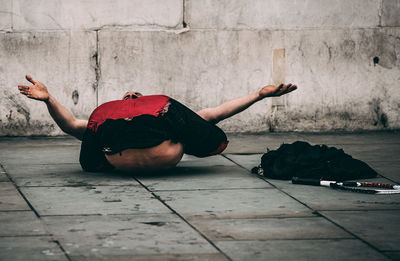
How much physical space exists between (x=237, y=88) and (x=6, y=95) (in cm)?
273

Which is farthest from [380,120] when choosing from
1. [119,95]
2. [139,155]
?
[139,155]

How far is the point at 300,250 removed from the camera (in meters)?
4.53

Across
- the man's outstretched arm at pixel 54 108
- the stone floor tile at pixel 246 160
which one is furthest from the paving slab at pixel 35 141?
the stone floor tile at pixel 246 160

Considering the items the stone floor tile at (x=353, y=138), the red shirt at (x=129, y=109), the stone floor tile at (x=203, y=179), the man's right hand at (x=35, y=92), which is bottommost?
the stone floor tile at (x=203, y=179)

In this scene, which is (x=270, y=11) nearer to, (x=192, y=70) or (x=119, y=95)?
(x=192, y=70)

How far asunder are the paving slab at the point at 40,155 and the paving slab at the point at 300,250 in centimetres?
342

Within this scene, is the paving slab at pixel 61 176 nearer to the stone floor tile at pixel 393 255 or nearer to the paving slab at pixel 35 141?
the paving slab at pixel 35 141

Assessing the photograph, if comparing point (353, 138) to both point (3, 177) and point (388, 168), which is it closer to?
point (388, 168)

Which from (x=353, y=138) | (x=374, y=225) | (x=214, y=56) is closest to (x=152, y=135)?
(x=374, y=225)

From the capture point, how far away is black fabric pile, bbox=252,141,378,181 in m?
6.63

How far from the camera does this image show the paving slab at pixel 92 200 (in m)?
5.52

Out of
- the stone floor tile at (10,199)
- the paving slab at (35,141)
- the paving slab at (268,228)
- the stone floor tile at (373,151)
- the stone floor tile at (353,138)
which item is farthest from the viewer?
the stone floor tile at (353,138)

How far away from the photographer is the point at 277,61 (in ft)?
31.4

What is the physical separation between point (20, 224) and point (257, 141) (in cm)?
444
